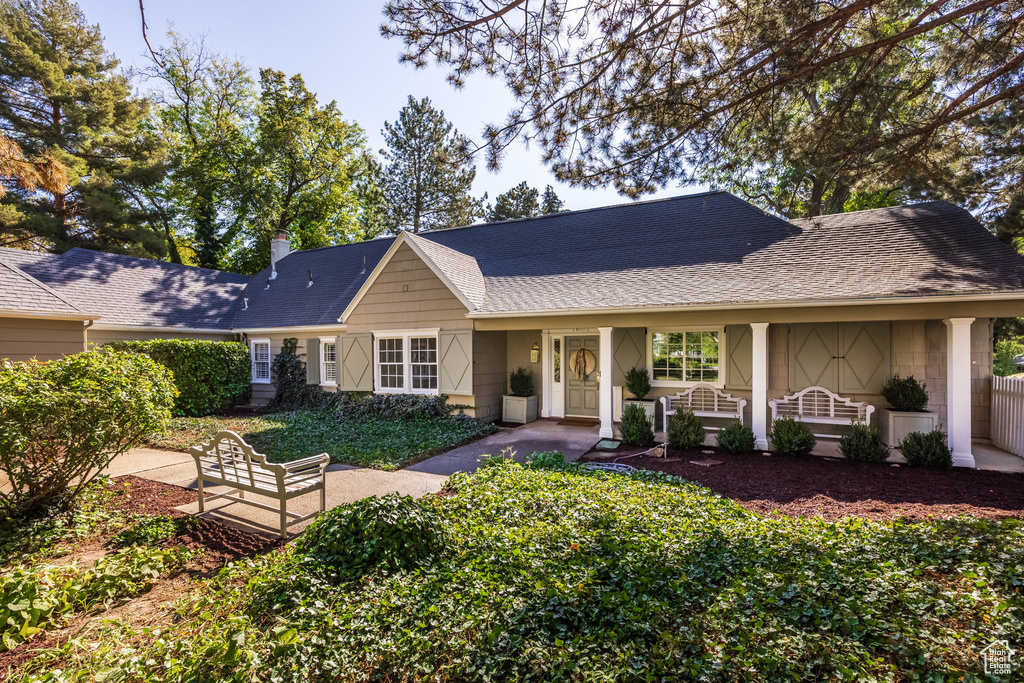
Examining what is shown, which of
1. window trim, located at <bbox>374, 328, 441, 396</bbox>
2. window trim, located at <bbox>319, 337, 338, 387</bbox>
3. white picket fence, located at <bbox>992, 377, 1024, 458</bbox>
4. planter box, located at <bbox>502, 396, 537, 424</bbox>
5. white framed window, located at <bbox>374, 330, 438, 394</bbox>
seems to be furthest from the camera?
window trim, located at <bbox>319, 337, 338, 387</bbox>

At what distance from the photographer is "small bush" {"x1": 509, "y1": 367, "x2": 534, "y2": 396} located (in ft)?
36.3

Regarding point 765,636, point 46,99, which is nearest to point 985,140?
point 765,636

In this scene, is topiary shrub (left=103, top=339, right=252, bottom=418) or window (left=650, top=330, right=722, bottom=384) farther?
topiary shrub (left=103, top=339, right=252, bottom=418)

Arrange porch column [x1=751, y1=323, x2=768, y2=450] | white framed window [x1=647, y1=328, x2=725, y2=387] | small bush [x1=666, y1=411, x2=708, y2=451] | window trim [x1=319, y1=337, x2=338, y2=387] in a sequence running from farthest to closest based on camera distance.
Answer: window trim [x1=319, y1=337, x2=338, y2=387] < white framed window [x1=647, y1=328, x2=725, y2=387] < small bush [x1=666, y1=411, x2=708, y2=451] < porch column [x1=751, y1=323, x2=768, y2=450]

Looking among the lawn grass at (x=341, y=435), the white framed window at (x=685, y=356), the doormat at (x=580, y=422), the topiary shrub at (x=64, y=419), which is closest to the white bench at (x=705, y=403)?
the white framed window at (x=685, y=356)

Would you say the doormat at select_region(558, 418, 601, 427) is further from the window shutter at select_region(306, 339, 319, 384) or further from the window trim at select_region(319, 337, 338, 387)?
the window shutter at select_region(306, 339, 319, 384)

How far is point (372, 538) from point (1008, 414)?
423 inches

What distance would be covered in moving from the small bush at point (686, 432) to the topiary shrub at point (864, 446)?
2.19 metres

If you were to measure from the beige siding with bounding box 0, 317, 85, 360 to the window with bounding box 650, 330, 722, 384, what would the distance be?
12.8m

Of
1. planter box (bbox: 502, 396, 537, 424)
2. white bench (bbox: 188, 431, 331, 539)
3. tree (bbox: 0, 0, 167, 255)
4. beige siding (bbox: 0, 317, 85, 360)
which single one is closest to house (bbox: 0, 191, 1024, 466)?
planter box (bbox: 502, 396, 537, 424)

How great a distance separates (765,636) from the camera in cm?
249

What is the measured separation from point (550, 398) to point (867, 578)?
28.1ft

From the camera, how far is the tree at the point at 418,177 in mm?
28406

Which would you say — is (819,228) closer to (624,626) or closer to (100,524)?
(624,626)
